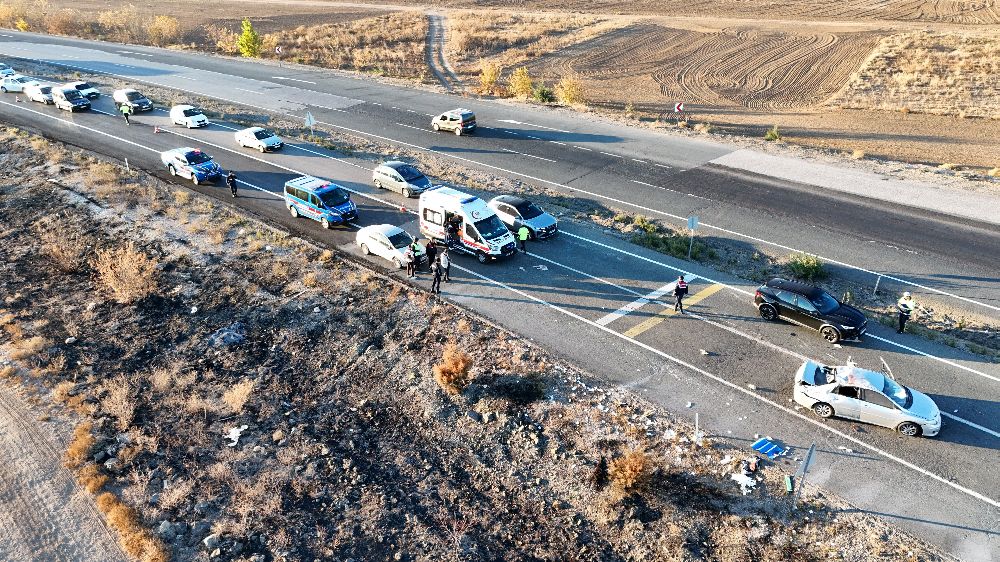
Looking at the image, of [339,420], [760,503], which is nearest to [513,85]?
[339,420]

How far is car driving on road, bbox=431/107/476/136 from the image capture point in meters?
38.8

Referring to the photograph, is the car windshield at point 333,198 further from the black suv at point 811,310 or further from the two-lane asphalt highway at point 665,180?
the black suv at point 811,310

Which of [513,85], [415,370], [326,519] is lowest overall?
[326,519]

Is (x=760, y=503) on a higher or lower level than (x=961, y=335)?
lower

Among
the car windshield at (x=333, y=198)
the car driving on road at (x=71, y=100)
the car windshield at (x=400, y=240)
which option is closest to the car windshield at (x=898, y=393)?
the car windshield at (x=400, y=240)

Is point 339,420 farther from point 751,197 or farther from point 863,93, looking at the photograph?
point 863,93

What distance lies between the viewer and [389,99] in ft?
156

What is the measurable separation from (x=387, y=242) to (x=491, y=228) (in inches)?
152

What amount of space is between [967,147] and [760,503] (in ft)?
108

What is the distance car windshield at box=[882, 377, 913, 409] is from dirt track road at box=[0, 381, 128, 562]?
17.9 metres

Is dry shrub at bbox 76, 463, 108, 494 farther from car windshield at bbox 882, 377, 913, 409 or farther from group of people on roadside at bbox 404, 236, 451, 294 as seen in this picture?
car windshield at bbox 882, 377, 913, 409

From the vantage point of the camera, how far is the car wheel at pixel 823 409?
54.4 ft

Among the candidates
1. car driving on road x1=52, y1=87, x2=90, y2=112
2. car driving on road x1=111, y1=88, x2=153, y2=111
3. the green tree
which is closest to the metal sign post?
car driving on road x1=111, y1=88, x2=153, y2=111

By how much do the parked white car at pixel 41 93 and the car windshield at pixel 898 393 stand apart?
53.1m
